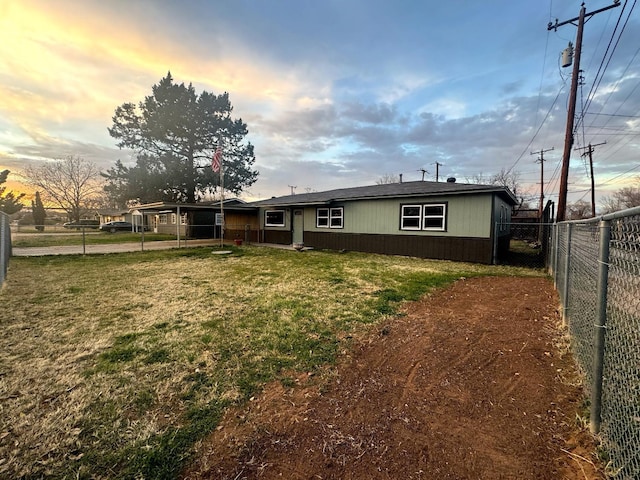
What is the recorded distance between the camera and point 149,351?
3.26 metres

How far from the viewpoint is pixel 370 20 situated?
9930mm

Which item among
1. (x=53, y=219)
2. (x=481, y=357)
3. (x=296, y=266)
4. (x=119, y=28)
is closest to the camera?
(x=481, y=357)

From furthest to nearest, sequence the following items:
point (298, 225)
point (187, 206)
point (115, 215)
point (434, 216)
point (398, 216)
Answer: point (115, 215), point (298, 225), point (187, 206), point (398, 216), point (434, 216)

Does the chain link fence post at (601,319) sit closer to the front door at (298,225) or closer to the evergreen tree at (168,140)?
the front door at (298,225)

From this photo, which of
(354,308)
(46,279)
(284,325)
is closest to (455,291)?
(354,308)

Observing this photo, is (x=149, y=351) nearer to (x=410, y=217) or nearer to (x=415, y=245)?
(x=415, y=245)

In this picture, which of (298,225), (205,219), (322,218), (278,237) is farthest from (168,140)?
(322,218)

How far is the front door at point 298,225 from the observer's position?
53.5 ft

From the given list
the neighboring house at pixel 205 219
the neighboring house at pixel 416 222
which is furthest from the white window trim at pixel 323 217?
the neighboring house at pixel 205 219

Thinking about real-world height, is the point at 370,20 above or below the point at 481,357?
above

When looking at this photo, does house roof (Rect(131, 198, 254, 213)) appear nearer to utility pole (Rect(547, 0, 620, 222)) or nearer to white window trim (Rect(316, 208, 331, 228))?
white window trim (Rect(316, 208, 331, 228))

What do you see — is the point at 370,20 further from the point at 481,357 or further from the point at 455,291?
the point at 481,357

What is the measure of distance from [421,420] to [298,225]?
14763 mm

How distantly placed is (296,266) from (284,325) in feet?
17.7
